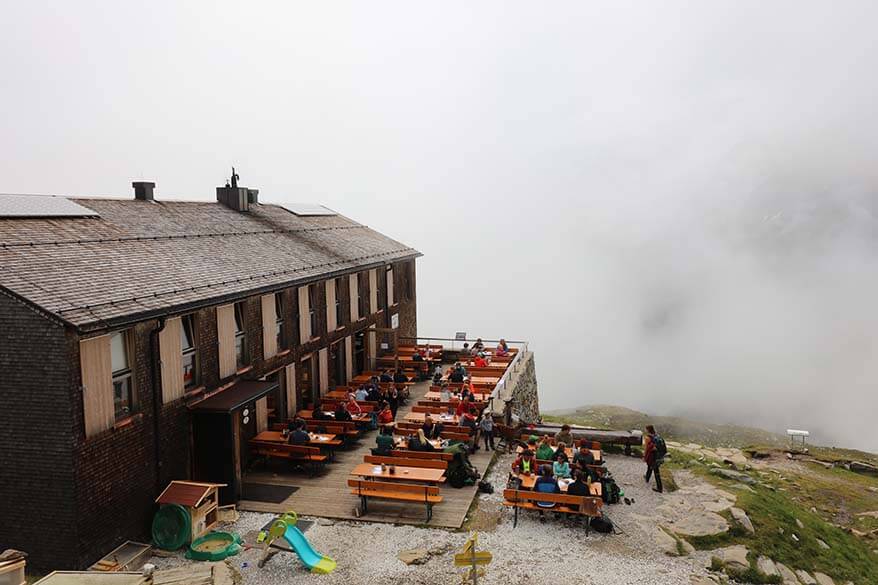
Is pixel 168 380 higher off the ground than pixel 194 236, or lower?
lower

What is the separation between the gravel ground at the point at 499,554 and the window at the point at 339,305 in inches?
468

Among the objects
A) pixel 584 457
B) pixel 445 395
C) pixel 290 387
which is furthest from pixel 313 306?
pixel 584 457

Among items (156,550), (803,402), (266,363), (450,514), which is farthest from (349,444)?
(803,402)

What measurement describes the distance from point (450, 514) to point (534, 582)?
3.57 metres

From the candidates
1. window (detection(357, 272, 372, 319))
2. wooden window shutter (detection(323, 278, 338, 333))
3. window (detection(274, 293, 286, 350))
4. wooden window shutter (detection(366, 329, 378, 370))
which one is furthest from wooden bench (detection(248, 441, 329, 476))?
wooden window shutter (detection(366, 329, 378, 370))

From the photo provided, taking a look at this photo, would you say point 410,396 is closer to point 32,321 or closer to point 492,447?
point 492,447

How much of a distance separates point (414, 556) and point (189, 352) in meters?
7.79

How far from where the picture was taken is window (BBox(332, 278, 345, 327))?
26969 mm

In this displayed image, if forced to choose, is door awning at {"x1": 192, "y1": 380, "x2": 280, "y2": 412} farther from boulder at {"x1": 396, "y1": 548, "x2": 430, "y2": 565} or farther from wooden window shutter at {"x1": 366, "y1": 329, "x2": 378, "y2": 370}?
wooden window shutter at {"x1": 366, "y1": 329, "x2": 378, "y2": 370}

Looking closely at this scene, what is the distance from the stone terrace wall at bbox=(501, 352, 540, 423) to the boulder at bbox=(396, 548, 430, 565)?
1169cm

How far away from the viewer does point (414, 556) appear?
1384 centimetres

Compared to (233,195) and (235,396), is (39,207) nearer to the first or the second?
(235,396)

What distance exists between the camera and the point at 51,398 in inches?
496

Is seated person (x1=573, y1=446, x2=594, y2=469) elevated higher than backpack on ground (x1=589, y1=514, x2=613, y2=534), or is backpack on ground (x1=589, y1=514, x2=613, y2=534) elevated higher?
seated person (x1=573, y1=446, x2=594, y2=469)
